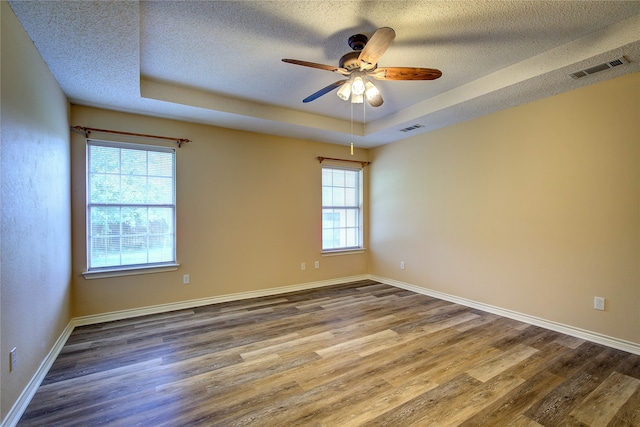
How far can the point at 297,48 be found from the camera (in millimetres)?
2537

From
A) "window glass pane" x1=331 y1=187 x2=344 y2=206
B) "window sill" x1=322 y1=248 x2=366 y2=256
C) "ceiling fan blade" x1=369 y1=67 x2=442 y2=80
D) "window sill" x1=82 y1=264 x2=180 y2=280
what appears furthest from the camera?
"window glass pane" x1=331 y1=187 x2=344 y2=206

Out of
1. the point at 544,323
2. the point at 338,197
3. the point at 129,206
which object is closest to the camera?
the point at 544,323

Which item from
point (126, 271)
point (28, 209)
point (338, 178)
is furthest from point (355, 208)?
point (28, 209)

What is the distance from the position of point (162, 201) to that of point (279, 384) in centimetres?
280

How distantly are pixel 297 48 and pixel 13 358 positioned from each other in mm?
2978

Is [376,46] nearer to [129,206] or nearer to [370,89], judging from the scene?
[370,89]

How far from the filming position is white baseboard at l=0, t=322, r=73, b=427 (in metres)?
1.71

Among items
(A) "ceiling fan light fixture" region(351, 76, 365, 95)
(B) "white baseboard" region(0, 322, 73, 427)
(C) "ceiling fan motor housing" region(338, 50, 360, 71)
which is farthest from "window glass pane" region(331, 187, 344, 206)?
(B) "white baseboard" region(0, 322, 73, 427)

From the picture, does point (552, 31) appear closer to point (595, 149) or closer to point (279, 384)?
point (595, 149)

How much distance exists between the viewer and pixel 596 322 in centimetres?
283

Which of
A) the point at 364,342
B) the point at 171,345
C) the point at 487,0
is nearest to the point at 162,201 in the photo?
the point at 171,345

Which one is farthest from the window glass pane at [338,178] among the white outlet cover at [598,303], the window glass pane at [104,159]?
the white outlet cover at [598,303]

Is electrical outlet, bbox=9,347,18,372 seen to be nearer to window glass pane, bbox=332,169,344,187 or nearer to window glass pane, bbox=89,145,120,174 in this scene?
window glass pane, bbox=89,145,120,174

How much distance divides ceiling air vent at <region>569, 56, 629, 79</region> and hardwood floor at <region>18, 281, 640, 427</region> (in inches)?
99.5
